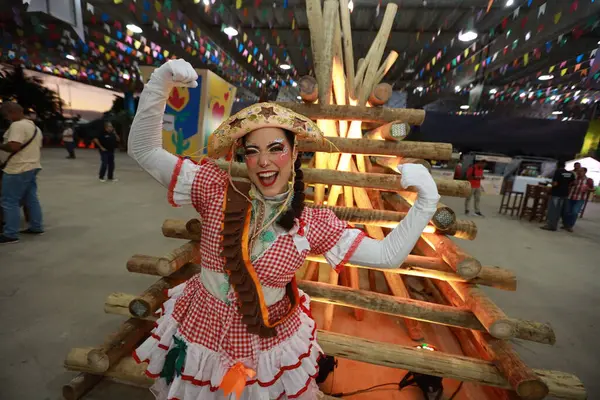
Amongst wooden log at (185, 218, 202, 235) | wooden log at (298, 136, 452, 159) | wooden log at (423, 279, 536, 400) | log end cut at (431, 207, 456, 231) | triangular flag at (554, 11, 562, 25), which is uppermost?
triangular flag at (554, 11, 562, 25)

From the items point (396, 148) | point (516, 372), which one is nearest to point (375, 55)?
point (396, 148)

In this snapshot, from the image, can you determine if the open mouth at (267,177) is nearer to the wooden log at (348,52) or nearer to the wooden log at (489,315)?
the wooden log at (489,315)

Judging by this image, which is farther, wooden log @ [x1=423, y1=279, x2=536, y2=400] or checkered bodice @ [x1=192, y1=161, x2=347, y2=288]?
wooden log @ [x1=423, y1=279, x2=536, y2=400]

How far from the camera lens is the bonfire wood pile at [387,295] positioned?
2.09m

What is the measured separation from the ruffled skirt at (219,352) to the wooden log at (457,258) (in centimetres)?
143

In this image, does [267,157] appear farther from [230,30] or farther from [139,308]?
[230,30]

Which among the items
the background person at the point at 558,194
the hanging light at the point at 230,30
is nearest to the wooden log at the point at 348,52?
the hanging light at the point at 230,30

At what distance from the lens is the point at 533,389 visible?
6.15 ft

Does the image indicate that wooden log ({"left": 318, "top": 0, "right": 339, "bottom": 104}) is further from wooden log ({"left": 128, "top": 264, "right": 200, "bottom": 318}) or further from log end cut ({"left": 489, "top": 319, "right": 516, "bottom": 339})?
log end cut ({"left": 489, "top": 319, "right": 516, "bottom": 339})

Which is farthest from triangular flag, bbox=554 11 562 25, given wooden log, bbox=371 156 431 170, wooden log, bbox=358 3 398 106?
wooden log, bbox=371 156 431 170

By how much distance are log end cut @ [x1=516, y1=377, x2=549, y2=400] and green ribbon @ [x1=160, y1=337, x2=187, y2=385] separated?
1.99m

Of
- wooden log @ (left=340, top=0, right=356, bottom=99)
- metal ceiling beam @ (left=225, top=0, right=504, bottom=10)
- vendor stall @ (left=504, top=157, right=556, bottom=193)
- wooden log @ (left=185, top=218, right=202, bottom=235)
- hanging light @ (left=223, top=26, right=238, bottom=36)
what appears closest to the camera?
wooden log @ (left=185, top=218, right=202, bottom=235)

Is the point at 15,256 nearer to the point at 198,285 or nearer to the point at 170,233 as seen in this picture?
the point at 170,233

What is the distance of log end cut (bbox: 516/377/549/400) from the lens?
6.09ft
